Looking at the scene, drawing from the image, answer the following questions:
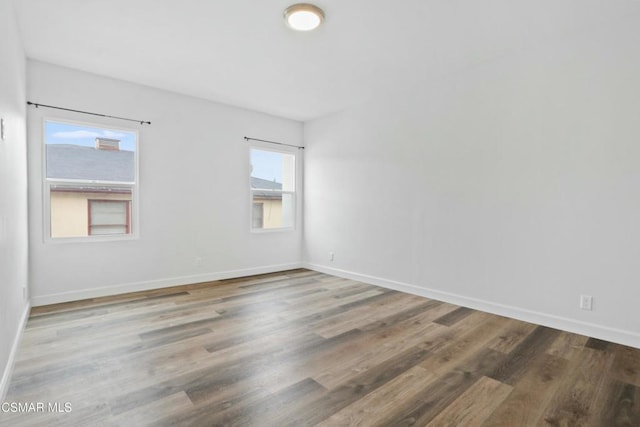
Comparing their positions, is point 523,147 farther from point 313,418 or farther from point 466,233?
point 313,418


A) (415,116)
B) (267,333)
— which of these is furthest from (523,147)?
(267,333)

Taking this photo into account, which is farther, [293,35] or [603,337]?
[293,35]

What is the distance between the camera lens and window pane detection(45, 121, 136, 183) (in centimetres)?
351

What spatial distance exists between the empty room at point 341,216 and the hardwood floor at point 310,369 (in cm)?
2

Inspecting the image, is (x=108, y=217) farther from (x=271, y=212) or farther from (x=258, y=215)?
(x=271, y=212)

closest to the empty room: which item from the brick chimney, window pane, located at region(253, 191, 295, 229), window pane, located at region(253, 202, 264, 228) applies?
the brick chimney

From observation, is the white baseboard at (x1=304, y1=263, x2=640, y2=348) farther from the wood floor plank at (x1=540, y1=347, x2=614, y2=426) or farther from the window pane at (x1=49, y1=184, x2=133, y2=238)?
the window pane at (x1=49, y1=184, x2=133, y2=238)

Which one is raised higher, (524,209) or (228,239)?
(524,209)

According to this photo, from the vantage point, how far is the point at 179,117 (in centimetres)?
432

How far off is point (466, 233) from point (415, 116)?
1567 millimetres

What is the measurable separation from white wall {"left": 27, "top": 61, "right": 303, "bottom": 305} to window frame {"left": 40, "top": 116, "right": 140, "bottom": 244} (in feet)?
0.12

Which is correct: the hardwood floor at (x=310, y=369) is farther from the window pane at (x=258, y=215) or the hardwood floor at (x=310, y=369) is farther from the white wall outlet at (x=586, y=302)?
the window pane at (x=258, y=215)

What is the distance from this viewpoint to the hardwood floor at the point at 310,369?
173cm

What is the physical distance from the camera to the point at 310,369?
86.7 inches
